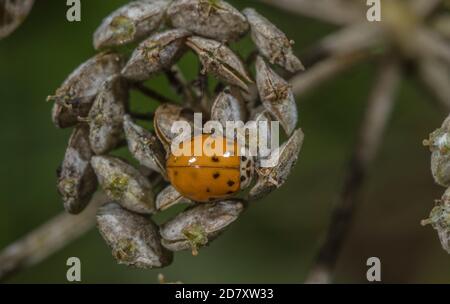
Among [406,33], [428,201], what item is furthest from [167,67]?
[428,201]

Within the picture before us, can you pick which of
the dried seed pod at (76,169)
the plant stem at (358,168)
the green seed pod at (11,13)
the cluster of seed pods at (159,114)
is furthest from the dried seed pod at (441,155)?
the green seed pod at (11,13)

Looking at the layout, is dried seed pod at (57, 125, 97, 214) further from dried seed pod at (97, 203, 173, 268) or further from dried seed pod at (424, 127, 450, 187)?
dried seed pod at (424, 127, 450, 187)

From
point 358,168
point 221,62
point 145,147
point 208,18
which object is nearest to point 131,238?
point 145,147

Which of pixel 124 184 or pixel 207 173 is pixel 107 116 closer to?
pixel 124 184

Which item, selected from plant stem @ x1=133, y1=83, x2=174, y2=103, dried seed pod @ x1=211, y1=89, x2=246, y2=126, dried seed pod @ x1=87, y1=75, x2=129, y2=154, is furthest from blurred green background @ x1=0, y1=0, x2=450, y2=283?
dried seed pod @ x1=211, y1=89, x2=246, y2=126

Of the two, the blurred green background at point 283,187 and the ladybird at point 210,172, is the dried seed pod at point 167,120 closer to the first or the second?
the ladybird at point 210,172
